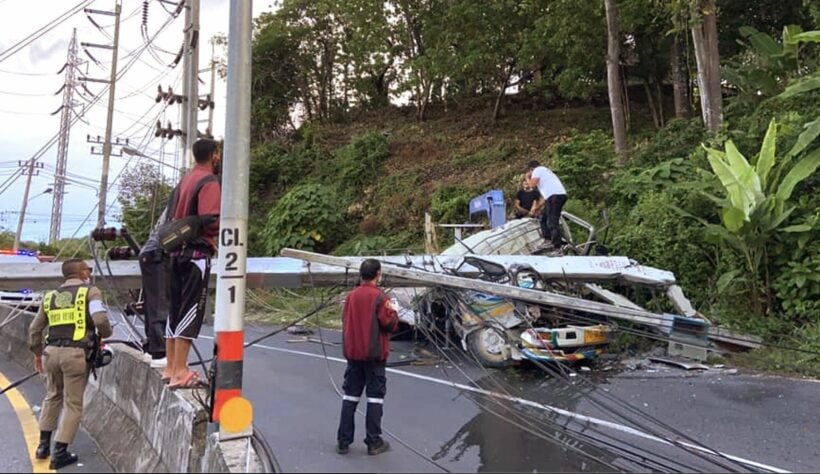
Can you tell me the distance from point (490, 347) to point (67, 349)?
4840mm

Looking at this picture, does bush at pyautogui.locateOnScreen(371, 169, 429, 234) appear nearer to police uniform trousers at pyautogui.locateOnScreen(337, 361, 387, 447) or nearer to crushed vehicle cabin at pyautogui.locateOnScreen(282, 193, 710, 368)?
crushed vehicle cabin at pyautogui.locateOnScreen(282, 193, 710, 368)

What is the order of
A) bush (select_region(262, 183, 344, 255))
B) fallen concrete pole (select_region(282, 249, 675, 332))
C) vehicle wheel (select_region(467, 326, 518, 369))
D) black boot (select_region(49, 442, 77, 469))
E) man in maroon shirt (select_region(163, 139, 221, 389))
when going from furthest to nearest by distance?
bush (select_region(262, 183, 344, 255)), vehicle wheel (select_region(467, 326, 518, 369)), fallen concrete pole (select_region(282, 249, 675, 332)), man in maroon shirt (select_region(163, 139, 221, 389)), black boot (select_region(49, 442, 77, 469))

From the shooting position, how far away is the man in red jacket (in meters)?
4.99

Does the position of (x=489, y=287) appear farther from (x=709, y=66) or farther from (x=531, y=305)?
(x=709, y=66)

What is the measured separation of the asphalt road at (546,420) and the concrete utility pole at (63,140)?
3300cm

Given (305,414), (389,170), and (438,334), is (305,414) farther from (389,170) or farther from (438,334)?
(389,170)

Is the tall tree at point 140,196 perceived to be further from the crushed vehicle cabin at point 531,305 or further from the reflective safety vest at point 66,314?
the reflective safety vest at point 66,314

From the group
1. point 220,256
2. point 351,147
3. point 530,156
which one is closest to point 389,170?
point 351,147

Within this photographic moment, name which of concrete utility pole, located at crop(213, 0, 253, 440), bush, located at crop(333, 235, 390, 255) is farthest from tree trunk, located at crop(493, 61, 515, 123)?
concrete utility pole, located at crop(213, 0, 253, 440)

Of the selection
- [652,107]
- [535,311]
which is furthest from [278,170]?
[535,311]

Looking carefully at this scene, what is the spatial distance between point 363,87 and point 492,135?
9.86 meters

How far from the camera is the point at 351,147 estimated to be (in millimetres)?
26500

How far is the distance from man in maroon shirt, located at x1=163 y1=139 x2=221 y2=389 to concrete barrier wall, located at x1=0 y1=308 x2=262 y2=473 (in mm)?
225

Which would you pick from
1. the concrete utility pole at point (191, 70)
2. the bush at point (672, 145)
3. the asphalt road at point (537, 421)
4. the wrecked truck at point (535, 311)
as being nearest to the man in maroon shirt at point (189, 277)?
the asphalt road at point (537, 421)
